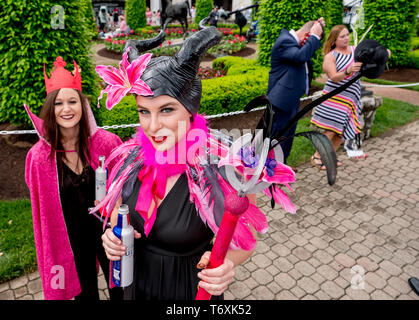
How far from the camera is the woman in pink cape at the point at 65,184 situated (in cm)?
237

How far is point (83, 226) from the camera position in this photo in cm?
260

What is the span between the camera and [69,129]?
2457mm

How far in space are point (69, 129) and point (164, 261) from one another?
4.15 ft

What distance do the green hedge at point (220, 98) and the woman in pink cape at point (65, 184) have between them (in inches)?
137

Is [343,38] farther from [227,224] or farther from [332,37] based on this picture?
[227,224]

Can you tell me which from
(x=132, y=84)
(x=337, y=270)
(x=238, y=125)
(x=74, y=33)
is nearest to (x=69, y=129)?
(x=132, y=84)

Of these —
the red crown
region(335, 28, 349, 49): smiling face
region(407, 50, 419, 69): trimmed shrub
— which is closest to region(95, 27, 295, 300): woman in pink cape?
the red crown

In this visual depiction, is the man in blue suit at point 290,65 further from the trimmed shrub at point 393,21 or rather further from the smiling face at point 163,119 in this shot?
the trimmed shrub at point 393,21

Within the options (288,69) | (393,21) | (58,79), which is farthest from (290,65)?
(393,21)

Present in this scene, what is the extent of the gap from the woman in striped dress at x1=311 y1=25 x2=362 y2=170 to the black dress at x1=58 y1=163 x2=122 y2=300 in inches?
156

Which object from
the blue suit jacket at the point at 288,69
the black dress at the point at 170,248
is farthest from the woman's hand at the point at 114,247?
the blue suit jacket at the point at 288,69

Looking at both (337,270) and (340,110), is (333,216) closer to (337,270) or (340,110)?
(337,270)

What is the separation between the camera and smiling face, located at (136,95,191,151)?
1.67 meters

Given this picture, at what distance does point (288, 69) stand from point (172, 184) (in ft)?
11.4
